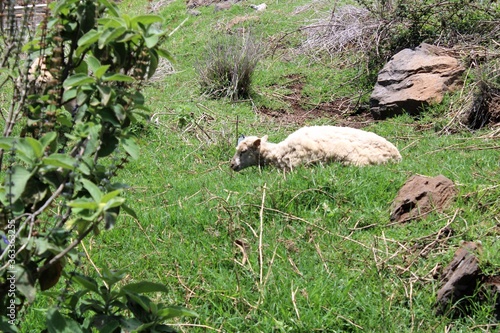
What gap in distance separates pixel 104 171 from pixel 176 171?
246 inches

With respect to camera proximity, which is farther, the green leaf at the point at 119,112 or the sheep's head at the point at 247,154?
the sheep's head at the point at 247,154

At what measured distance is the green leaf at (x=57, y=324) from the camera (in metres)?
2.29

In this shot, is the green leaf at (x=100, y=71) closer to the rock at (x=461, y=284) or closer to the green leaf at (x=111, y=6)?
the green leaf at (x=111, y=6)

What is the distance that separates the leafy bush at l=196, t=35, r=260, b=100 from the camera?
497 inches

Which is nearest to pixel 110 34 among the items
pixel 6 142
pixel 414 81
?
pixel 6 142

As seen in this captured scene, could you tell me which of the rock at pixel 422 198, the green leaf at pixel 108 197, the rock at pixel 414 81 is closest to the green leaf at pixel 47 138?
the green leaf at pixel 108 197

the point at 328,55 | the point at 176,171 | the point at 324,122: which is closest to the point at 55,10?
the point at 176,171

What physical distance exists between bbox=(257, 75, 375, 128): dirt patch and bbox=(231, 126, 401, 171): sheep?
3.13m

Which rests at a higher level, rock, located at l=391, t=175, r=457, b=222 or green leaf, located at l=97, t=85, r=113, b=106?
green leaf, located at l=97, t=85, r=113, b=106

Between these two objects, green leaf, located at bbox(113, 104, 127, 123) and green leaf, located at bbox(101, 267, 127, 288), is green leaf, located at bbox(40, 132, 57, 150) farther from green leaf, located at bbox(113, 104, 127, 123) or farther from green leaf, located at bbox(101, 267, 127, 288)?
green leaf, located at bbox(101, 267, 127, 288)

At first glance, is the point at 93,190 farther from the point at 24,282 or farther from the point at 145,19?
the point at 145,19

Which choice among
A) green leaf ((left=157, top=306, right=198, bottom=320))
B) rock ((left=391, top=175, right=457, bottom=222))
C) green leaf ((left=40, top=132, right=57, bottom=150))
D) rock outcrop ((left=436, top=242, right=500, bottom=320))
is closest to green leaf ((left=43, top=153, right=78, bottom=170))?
green leaf ((left=40, top=132, right=57, bottom=150))

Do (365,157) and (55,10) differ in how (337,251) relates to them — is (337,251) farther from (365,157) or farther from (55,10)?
(55,10)

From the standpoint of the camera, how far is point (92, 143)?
243cm
